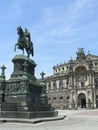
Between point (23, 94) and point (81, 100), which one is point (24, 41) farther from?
point (81, 100)

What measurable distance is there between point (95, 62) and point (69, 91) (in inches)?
597

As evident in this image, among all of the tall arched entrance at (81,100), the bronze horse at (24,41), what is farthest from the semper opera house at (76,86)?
the bronze horse at (24,41)

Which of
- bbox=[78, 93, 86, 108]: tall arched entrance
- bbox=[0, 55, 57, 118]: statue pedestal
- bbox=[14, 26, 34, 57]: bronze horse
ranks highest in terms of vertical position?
bbox=[14, 26, 34, 57]: bronze horse

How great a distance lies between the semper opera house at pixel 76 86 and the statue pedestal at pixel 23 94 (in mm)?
59694

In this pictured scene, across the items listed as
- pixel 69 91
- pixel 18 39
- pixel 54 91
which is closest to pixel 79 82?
pixel 69 91

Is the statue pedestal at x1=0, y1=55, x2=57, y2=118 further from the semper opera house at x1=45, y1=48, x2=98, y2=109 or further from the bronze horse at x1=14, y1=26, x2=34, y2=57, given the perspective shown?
the semper opera house at x1=45, y1=48, x2=98, y2=109

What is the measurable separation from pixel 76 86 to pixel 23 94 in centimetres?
6785

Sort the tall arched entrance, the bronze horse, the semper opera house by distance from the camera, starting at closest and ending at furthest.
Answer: the bronze horse
the semper opera house
the tall arched entrance

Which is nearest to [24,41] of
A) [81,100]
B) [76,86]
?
[76,86]

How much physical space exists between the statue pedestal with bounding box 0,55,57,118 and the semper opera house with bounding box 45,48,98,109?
196 ft

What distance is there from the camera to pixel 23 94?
834 inches

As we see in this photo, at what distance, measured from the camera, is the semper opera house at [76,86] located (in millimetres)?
84500

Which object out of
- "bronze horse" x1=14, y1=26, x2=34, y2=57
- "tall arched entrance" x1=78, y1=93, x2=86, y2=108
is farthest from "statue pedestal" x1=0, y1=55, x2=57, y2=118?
"tall arched entrance" x1=78, y1=93, x2=86, y2=108

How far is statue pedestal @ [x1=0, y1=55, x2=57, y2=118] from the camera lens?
64.7 feet
